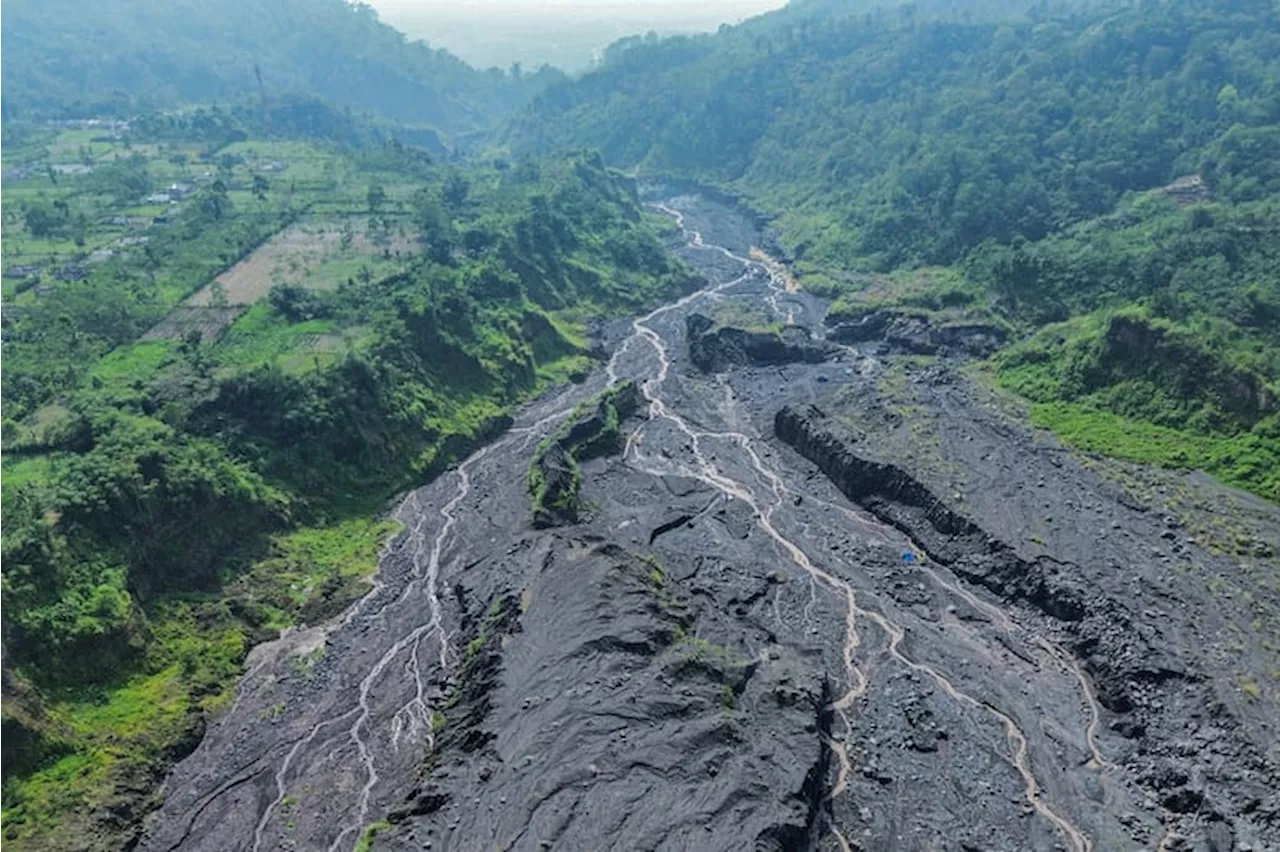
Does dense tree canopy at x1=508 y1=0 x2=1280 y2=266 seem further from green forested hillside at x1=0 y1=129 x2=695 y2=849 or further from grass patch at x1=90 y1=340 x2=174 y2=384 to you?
grass patch at x1=90 y1=340 x2=174 y2=384

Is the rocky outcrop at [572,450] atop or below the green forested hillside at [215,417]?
below

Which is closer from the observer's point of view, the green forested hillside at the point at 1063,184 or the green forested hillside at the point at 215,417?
the green forested hillside at the point at 215,417

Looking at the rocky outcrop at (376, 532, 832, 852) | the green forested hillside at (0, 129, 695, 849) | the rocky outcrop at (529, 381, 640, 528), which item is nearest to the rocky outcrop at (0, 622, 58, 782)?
the green forested hillside at (0, 129, 695, 849)

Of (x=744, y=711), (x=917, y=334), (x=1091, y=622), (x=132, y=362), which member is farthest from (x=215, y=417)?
(x=917, y=334)

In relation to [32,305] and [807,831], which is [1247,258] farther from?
[32,305]

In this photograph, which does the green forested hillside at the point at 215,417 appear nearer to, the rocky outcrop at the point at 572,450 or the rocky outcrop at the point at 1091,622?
the rocky outcrop at the point at 572,450

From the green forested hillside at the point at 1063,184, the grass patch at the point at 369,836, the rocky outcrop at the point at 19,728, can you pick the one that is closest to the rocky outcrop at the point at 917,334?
the green forested hillside at the point at 1063,184

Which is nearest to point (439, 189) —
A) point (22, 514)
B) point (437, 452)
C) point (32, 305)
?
point (32, 305)
